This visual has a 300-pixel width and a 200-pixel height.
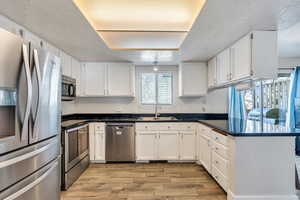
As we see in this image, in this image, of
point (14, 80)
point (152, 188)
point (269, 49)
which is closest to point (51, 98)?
point (14, 80)

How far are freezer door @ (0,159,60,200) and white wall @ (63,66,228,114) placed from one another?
2.77m

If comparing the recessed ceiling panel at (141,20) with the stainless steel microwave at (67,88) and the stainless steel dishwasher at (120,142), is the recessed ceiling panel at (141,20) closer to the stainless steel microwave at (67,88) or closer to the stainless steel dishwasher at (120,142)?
the stainless steel microwave at (67,88)

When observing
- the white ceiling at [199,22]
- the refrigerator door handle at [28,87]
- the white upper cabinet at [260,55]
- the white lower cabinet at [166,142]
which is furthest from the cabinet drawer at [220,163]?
the refrigerator door handle at [28,87]

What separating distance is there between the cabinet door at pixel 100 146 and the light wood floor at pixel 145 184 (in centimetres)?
21

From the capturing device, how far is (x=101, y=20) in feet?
9.27

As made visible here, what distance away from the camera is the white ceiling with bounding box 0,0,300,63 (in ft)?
6.23

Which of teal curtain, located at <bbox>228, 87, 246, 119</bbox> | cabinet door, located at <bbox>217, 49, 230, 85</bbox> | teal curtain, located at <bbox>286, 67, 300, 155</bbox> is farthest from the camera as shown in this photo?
teal curtain, located at <bbox>286, 67, 300, 155</bbox>

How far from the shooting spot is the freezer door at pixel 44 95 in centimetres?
160

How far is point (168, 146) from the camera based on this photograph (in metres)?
4.13

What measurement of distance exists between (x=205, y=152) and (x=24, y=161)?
2844mm

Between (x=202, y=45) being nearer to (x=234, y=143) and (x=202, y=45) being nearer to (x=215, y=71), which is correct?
(x=215, y=71)

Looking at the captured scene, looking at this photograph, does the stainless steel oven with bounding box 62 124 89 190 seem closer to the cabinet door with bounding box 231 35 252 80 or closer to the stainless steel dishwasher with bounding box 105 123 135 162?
the stainless steel dishwasher with bounding box 105 123 135 162

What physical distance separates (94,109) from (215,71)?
2.92 meters

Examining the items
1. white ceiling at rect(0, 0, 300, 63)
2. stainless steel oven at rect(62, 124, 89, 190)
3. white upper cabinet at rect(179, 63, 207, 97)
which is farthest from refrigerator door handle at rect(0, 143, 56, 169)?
white upper cabinet at rect(179, 63, 207, 97)
